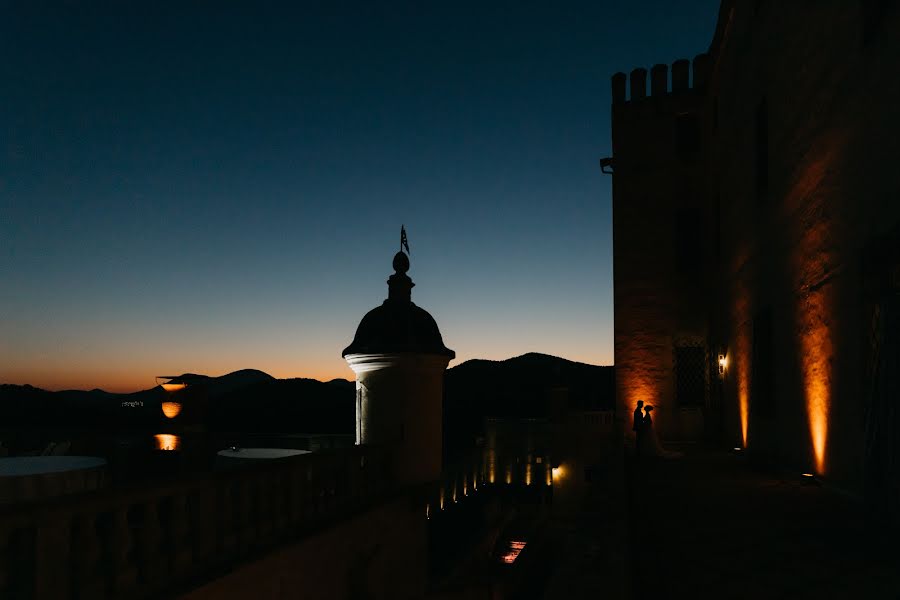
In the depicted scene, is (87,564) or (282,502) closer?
(87,564)

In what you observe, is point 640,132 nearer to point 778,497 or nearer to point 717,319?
point 717,319

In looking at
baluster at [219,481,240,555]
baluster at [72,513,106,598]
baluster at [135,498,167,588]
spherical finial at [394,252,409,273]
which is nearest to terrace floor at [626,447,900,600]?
baluster at [219,481,240,555]

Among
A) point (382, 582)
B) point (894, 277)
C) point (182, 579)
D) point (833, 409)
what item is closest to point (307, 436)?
point (382, 582)

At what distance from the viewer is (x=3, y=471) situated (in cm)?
566

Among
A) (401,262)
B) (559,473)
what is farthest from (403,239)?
(559,473)

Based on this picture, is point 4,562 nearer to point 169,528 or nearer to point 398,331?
point 169,528

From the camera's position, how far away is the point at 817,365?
9.03 m

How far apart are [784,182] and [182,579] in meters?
10.3

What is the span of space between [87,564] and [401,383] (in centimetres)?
343

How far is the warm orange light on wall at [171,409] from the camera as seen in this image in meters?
12.7

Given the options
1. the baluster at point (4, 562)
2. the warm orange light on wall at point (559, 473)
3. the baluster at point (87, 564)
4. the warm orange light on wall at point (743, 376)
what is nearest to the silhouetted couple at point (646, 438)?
the warm orange light on wall at point (743, 376)

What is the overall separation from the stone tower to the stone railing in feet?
2.54

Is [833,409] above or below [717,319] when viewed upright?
below

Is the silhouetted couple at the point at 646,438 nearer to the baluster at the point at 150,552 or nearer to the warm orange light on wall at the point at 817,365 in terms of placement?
the warm orange light on wall at the point at 817,365
